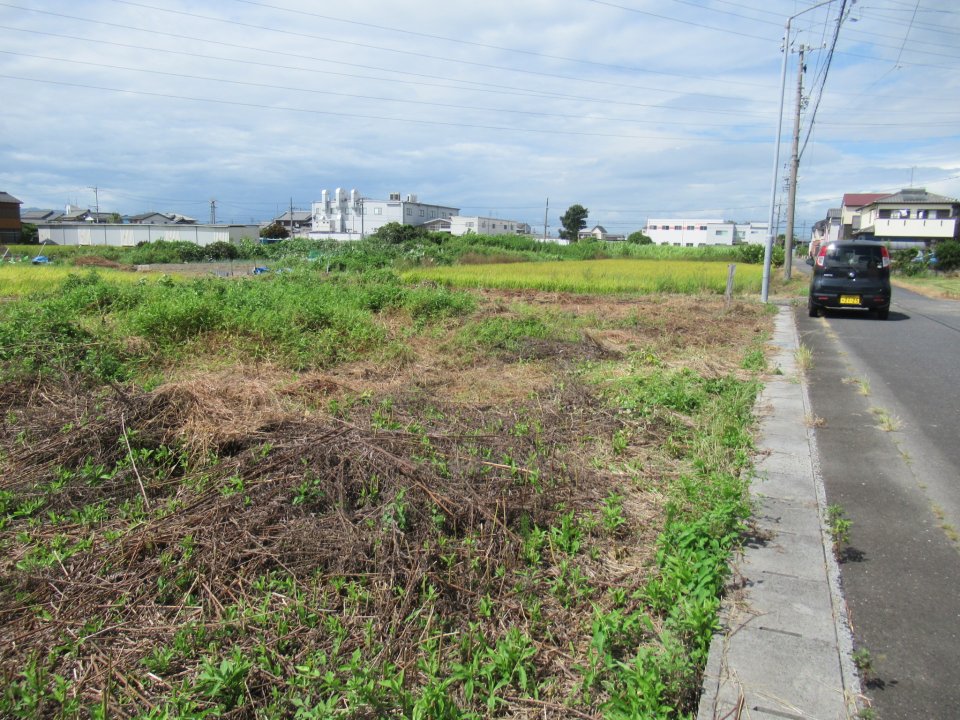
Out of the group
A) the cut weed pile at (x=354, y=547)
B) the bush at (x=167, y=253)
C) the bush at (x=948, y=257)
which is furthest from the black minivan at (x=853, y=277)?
the bush at (x=167, y=253)

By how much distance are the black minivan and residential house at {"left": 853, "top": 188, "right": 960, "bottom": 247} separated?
4597 centimetres

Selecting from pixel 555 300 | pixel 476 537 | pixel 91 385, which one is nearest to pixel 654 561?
pixel 476 537

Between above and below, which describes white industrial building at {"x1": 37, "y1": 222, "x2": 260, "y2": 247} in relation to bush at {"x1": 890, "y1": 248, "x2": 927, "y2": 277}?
above

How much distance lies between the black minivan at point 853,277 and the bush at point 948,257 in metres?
26.2

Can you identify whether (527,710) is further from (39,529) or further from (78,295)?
(78,295)

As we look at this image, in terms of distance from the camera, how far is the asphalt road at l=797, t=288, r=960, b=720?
2391 millimetres

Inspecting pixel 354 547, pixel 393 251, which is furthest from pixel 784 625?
pixel 393 251

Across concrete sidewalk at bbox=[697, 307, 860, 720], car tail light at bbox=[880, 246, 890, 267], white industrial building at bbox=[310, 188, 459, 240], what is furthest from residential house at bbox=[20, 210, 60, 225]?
concrete sidewalk at bbox=[697, 307, 860, 720]

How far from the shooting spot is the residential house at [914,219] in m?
52.6

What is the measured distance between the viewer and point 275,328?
811 centimetres

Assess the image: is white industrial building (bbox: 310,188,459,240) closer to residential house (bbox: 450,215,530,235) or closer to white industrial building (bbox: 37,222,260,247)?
residential house (bbox: 450,215,530,235)

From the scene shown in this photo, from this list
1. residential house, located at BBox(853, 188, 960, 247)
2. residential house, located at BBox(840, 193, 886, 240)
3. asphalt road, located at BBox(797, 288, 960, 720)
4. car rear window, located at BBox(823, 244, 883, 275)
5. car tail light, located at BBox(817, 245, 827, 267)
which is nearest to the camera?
asphalt road, located at BBox(797, 288, 960, 720)

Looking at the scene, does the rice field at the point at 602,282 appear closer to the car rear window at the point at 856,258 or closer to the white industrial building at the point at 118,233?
the car rear window at the point at 856,258

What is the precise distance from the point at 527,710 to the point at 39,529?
266cm
